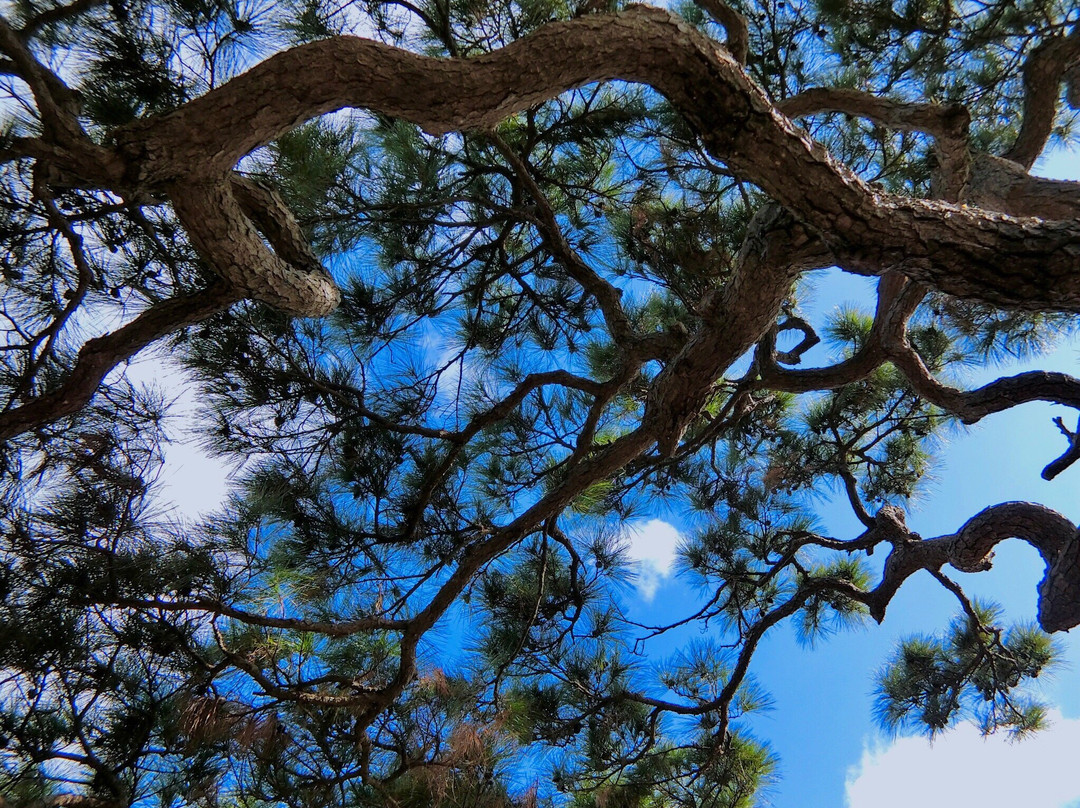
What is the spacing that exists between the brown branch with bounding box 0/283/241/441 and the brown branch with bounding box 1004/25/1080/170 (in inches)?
65.5

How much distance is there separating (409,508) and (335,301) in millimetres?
629

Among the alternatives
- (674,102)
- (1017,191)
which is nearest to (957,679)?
(1017,191)

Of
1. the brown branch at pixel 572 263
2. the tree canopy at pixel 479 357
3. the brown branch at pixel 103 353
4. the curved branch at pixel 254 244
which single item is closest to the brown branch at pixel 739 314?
the tree canopy at pixel 479 357

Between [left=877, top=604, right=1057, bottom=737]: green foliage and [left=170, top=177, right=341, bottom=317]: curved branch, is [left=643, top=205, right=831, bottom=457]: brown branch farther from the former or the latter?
[left=877, top=604, right=1057, bottom=737]: green foliage

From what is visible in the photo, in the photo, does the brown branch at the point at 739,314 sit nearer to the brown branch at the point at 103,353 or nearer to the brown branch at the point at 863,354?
the brown branch at the point at 863,354

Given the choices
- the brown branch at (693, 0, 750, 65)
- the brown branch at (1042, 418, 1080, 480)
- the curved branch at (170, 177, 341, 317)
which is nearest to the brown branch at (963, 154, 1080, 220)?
the brown branch at (1042, 418, 1080, 480)

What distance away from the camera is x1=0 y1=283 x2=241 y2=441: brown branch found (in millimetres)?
1145

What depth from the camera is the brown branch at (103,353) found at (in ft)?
3.76

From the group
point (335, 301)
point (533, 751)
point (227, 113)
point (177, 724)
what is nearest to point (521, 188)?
point (335, 301)

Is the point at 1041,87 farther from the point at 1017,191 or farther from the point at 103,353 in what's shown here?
the point at 103,353

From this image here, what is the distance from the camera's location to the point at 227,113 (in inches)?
35.3

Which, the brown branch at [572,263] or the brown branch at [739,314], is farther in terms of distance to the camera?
the brown branch at [572,263]

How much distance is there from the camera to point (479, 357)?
210cm

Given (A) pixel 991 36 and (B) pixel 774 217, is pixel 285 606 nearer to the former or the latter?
(B) pixel 774 217
